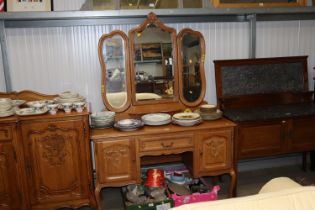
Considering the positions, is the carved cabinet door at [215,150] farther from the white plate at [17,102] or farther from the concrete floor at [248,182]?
the white plate at [17,102]

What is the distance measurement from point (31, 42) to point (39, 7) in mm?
339

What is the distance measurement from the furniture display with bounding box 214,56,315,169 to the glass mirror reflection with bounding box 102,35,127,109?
95cm

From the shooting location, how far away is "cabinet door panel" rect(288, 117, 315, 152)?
262 cm

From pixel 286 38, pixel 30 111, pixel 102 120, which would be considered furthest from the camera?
pixel 286 38

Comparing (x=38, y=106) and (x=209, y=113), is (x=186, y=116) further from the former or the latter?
(x=38, y=106)

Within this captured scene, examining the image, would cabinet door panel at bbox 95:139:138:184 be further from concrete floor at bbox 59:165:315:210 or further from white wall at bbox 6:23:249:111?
white wall at bbox 6:23:249:111

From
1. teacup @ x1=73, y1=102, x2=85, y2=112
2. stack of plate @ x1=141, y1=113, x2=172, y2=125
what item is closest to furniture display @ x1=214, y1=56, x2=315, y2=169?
stack of plate @ x1=141, y1=113, x2=172, y2=125

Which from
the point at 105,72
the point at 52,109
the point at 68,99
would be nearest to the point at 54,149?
the point at 52,109

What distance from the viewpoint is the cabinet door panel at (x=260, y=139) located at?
2.55m

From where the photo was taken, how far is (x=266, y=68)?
2.95 m

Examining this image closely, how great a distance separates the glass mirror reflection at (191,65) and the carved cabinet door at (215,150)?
0.50 meters

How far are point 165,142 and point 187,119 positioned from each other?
0.87ft

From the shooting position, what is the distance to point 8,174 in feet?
7.09

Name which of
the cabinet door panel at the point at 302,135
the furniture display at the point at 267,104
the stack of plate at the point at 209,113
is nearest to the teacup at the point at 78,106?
the stack of plate at the point at 209,113
